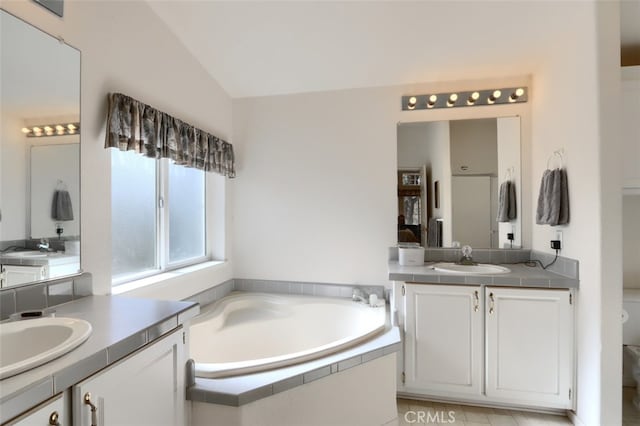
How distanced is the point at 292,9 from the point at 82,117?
1.41 metres

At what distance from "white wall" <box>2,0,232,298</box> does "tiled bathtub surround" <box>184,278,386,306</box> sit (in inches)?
21.0

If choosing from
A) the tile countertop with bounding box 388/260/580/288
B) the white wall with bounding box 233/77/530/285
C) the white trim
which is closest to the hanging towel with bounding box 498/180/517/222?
the white wall with bounding box 233/77/530/285

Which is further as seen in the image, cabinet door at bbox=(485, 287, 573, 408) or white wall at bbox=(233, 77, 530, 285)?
white wall at bbox=(233, 77, 530, 285)

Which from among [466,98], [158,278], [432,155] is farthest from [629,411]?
[158,278]

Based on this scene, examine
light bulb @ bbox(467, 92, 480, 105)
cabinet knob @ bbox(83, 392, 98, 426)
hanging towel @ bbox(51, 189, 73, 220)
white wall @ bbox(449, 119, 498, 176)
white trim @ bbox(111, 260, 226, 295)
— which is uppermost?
light bulb @ bbox(467, 92, 480, 105)

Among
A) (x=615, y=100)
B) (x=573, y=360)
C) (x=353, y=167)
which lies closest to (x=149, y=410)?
(x=353, y=167)

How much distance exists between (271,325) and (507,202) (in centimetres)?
221

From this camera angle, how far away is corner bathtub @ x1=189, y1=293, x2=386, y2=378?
233 centimetres

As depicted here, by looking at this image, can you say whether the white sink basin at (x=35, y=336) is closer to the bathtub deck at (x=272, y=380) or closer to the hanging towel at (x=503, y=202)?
the bathtub deck at (x=272, y=380)

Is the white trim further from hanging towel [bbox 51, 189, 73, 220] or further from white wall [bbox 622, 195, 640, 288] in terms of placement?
white wall [bbox 622, 195, 640, 288]

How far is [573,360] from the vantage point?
6.61ft

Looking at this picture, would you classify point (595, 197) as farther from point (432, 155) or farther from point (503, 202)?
point (432, 155)

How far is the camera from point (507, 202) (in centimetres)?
263

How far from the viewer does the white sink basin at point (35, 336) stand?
1077 mm
